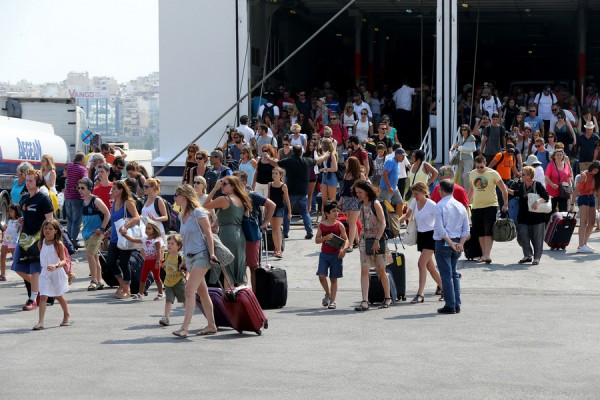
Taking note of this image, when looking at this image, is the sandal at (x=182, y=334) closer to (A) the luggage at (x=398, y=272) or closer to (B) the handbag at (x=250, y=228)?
(B) the handbag at (x=250, y=228)

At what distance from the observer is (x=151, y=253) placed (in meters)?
14.6

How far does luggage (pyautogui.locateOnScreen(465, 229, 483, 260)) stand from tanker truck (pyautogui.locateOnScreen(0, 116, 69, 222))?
11.2 meters

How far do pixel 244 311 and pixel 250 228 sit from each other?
1.77 meters

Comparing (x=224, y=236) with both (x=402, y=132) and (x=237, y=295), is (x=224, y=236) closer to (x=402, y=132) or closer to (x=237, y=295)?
(x=237, y=295)

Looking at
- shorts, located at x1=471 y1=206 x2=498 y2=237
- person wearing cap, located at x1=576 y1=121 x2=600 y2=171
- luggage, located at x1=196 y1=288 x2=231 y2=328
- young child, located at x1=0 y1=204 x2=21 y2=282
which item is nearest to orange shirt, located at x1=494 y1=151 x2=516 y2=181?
person wearing cap, located at x1=576 y1=121 x2=600 y2=171

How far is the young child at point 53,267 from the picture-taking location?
41.9 feet

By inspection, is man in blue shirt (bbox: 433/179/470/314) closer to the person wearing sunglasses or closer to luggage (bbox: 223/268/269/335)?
luggage (bbox: 223/268/269/335)

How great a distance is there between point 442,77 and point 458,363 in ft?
54.6

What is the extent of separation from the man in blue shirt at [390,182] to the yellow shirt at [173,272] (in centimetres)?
661

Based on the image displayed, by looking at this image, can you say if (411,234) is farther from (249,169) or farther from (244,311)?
(249,169)

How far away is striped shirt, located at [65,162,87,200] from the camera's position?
1881 centimetres

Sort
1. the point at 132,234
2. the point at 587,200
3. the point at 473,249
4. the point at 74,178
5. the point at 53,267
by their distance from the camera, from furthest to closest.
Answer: the point at 74,178 → the point at 587,200 → the point at 473,249 → the point at 132,234 → the point at 53,267

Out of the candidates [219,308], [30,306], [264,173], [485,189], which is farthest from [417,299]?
[264,173]

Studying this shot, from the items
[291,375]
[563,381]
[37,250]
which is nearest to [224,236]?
[37,250]
